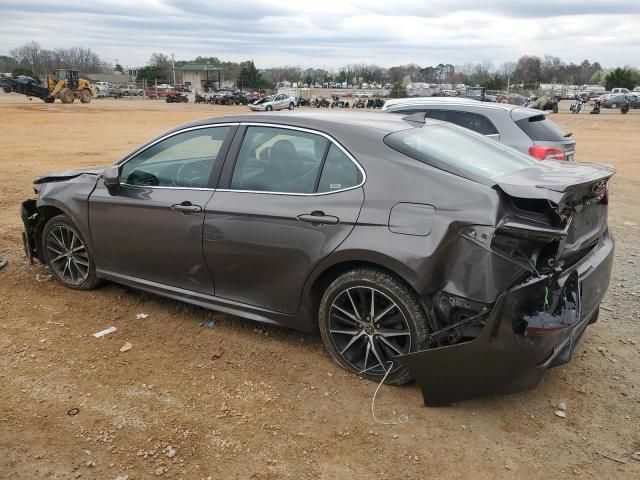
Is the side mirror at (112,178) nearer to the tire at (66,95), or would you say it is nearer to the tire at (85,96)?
the tire at (66,95)

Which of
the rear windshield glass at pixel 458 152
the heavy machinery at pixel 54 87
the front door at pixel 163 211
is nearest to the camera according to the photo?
the rear windshield glass at pixel 458 152

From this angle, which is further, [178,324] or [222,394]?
[178,324]

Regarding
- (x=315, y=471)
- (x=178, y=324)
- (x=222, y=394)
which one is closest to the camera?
(x=315, y=471)

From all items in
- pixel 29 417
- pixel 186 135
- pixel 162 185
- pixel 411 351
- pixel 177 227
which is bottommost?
pixel 29 417

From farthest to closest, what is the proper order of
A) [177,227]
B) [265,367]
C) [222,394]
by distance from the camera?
[177,227], [265,367], [222,394]

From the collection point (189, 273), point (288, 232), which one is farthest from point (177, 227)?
point (288, 232)

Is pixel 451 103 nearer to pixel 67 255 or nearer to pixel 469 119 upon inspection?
pixel 469 119

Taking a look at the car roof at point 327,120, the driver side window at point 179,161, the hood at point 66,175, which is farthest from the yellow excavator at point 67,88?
the car roof at point 327,120

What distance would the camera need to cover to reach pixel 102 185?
4.65 m

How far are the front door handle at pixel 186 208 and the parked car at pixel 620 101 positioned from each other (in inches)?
2092

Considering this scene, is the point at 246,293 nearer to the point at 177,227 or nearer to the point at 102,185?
the point at 177,227

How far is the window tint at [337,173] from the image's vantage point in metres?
3.49

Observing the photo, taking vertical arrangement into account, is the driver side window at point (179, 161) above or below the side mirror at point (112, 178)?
above

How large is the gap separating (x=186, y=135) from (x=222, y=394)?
6.59 ft
